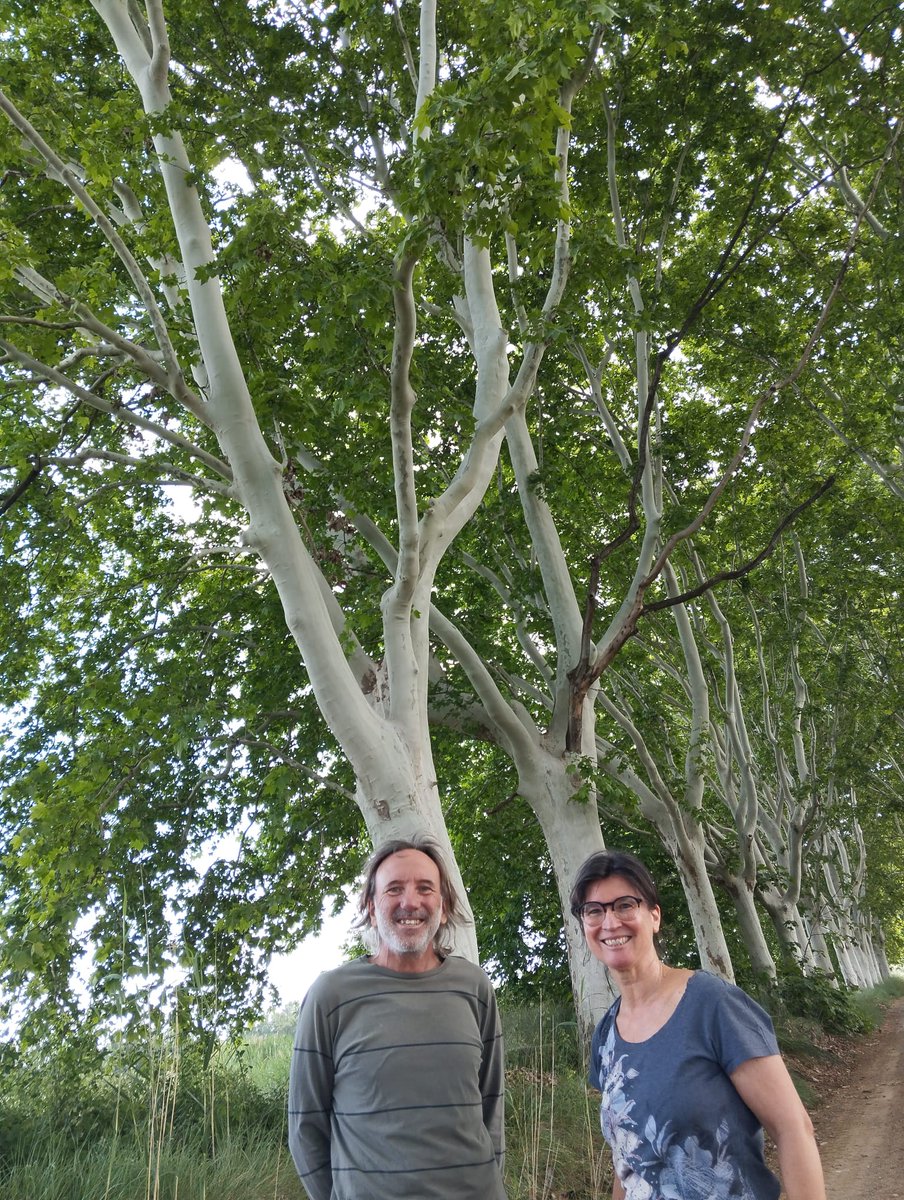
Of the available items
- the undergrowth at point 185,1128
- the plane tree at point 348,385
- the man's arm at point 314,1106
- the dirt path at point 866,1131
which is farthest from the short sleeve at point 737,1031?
the dirt path at point 866,1131

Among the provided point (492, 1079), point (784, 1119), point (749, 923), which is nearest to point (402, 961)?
point (492, 1079)

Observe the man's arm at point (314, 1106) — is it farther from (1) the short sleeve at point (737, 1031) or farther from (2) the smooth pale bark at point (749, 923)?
(2) the smooth pale bark at point (749, 923)

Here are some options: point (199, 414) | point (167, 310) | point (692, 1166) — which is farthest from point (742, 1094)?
point (167, 310)

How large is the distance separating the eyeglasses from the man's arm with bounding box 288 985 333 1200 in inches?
29.8

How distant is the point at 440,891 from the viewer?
2521 mm

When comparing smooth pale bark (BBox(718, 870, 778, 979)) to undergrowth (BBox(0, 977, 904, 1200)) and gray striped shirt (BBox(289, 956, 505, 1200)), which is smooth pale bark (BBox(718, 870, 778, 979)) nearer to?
undergrowth (BBox(0, 977, 904, 1200))

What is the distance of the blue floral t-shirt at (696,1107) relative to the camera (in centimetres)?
179

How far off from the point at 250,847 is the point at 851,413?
9.39 meters

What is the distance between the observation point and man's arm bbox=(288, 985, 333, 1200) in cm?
231

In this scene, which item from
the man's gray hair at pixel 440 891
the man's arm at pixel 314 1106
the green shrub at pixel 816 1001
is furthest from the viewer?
the green shrub at pixel 816 1001

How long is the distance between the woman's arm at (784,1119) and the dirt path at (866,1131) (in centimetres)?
649

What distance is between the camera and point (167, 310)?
27.5ft

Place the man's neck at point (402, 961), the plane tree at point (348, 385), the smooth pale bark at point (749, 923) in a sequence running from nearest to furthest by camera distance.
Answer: the man's neck at point (402, 961)
the plane tree at point (348, 385)
the smooth pale bark at point (749, 923)

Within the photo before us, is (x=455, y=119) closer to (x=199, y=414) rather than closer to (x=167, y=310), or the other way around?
(x=199, y=414)
